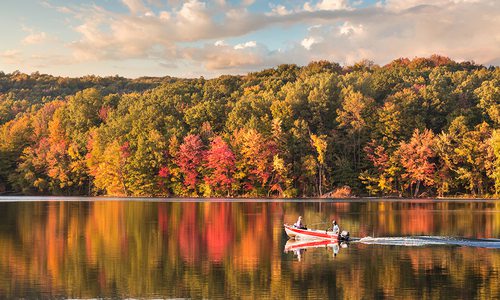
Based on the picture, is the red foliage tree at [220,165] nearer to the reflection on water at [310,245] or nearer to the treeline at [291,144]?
the treeline at [291,144]

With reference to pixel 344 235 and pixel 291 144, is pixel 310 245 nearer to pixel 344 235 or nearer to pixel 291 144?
pixel 344 235

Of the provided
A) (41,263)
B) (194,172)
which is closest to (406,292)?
(41,263)

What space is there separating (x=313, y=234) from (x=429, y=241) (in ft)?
23.5

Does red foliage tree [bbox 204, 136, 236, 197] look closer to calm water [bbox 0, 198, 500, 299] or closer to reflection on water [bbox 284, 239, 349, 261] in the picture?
calm water [bbox 0, 198, 500, 299]

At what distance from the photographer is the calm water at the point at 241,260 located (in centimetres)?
2436

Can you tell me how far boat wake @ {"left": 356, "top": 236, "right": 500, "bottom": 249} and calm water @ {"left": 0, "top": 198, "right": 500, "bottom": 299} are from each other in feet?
0.20

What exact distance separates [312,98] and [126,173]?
108 feet

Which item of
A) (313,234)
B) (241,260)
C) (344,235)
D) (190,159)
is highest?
(190,159)

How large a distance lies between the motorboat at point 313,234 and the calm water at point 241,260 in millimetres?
→ 924

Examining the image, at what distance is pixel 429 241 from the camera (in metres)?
38.7

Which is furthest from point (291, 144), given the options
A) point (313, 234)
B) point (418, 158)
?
point (313, 234)

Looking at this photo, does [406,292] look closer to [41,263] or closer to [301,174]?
[41,263]

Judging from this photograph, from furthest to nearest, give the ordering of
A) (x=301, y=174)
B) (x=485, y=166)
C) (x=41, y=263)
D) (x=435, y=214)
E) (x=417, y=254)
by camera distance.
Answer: (x=301, y=174)
(x=485, y=166)
(x=435, y=214)
(x=417, y=254)
(x=41, y=263)

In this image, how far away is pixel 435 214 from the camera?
195ft
